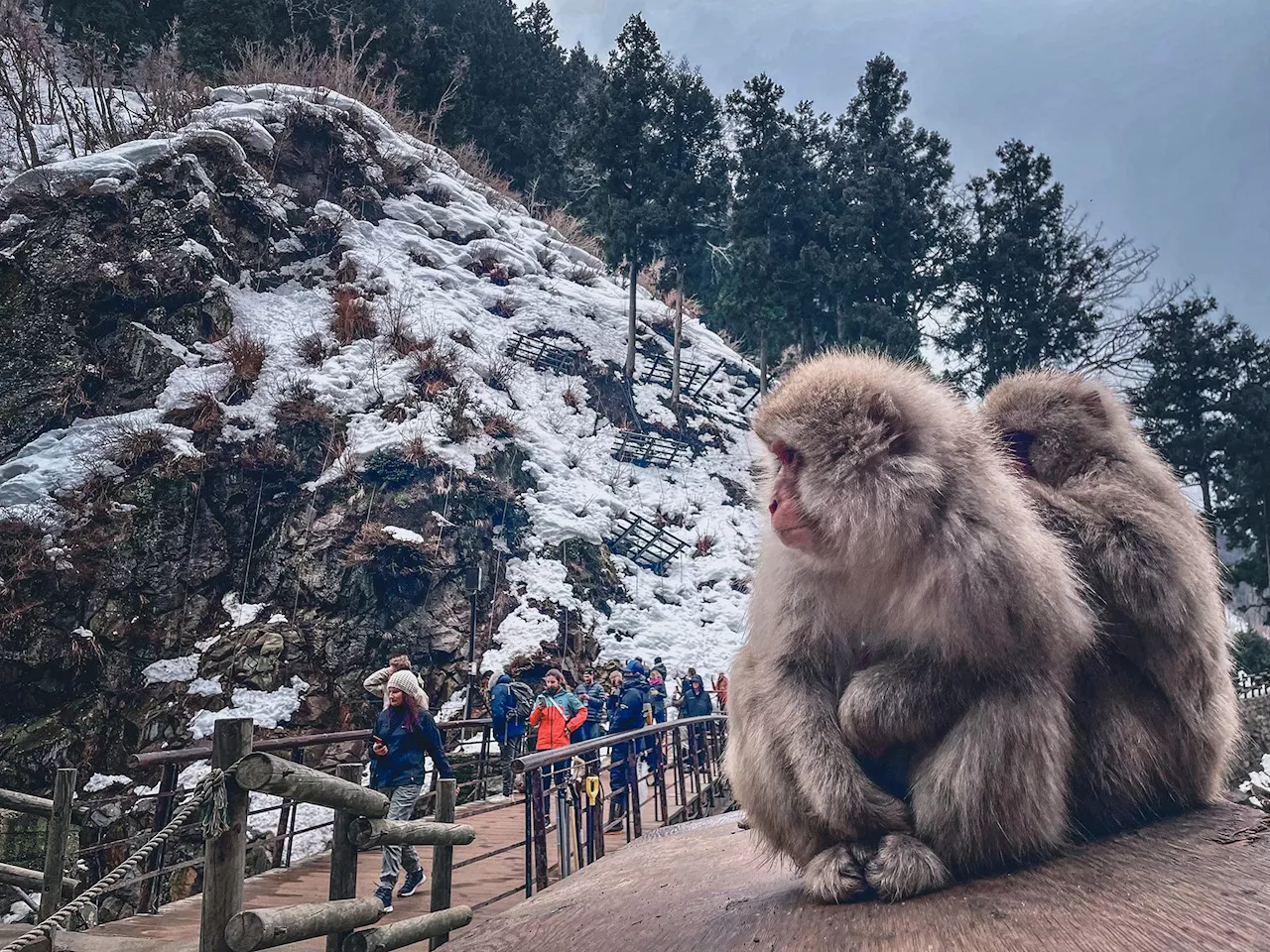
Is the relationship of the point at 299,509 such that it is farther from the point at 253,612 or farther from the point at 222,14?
the point at 222,14

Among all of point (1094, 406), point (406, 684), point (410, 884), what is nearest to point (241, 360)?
point (406, 684)

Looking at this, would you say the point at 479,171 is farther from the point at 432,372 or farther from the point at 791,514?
the point at 791,514

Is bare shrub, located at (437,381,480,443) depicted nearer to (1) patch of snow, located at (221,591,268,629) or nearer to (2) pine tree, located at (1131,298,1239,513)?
(1) patch of snow, located at (221,591,268,629)

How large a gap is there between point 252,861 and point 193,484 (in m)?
6.81

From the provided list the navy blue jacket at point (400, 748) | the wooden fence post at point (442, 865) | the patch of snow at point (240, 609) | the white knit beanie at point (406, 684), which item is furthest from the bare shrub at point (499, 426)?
the wooden fence post at point (442, 865)

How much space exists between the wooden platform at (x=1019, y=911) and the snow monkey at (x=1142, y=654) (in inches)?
5.5

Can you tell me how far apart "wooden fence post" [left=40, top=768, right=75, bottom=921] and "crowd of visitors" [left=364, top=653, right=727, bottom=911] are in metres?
1.67

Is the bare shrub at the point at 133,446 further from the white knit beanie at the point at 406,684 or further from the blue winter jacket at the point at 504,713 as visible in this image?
the white knit beanie at the point at 406,684

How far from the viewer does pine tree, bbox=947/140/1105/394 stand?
15.1m

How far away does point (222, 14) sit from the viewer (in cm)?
2503

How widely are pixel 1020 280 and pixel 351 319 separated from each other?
13.6m

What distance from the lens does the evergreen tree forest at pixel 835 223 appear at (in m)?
16.3

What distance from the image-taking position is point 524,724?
1027 cm

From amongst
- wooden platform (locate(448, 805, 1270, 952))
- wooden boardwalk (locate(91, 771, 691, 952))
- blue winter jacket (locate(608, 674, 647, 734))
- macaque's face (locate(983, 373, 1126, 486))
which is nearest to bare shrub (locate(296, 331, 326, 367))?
wooden boardwalk (locate(91, 771, 691, 952))
